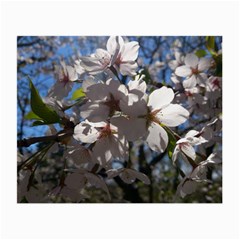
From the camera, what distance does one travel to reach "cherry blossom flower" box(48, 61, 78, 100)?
0.99 m

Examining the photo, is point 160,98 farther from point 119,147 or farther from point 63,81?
point 63,81

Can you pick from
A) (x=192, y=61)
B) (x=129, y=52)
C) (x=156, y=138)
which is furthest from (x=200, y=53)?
(x=156, y=138)

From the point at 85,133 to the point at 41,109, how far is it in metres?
0.15

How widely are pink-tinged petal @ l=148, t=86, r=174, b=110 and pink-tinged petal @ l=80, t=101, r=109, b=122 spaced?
9 cm

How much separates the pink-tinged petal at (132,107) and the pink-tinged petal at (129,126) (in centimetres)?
1

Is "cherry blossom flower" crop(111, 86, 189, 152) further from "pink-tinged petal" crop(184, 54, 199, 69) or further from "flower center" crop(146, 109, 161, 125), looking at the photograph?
"pink-tinged petal" crop(184, 54, 199, 69)

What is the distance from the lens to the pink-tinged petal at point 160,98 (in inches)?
27.7

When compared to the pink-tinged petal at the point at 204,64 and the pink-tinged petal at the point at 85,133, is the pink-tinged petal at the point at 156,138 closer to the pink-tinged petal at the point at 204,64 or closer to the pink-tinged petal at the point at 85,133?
the pink-tinged petal at the point at 85,133

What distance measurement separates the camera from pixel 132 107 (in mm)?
649

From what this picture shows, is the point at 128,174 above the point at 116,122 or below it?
below

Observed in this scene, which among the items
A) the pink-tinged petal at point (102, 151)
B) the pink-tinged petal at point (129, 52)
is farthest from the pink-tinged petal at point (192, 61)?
the pink-tinged petal at point (102, 151)
